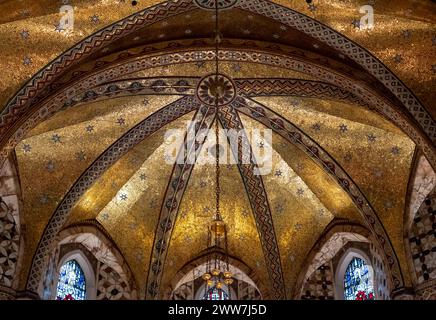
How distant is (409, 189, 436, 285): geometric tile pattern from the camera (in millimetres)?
12055

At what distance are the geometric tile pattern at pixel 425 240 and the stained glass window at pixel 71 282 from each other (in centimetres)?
605

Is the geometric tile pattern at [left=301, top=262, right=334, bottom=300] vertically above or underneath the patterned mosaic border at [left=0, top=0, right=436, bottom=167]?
underneath

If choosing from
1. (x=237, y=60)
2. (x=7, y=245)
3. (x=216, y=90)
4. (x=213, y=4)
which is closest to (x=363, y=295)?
(x=216, y=90)

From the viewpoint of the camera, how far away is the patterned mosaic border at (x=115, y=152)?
41.8 ft

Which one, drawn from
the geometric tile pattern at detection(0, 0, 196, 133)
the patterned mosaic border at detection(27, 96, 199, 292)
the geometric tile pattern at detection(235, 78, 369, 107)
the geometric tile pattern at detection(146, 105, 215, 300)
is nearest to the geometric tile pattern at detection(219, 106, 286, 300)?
the geometric tile pattern at detection(146, 105, 215, 300)

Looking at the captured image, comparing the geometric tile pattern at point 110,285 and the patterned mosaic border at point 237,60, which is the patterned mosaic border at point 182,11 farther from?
the geometric tile pattern at point 110,285

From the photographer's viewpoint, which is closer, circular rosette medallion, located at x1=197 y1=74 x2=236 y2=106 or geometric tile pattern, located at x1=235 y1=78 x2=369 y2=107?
geometric tile pattern, located at x1=235 y1=78 x2=369 y2=107

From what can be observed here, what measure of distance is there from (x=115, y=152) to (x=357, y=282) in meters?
5.05

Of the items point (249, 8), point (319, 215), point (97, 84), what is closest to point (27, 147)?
point (97, 84)

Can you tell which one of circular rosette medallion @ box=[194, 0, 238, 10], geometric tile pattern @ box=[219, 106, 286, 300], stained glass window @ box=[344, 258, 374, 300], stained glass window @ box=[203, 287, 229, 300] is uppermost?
circular rosette medallion @ box=[194, 0, 238, 10]

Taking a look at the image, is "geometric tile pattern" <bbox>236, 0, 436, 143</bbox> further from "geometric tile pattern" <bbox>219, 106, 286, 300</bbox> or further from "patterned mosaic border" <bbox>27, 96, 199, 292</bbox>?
"geometric tile pattern" <bbox>219, 106, 286, 300</bbox>

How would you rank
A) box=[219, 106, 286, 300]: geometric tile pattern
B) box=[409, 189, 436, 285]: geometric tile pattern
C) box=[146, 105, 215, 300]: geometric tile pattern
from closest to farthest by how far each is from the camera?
box=[409, 189, 436, 285]: geometric tile pattern, box=[146, 105, 215, 300]: geometric tile pattern, box=[219, 106, 286, 300]: geometric tile pattern

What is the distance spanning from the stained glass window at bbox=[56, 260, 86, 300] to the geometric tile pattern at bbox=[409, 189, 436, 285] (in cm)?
605

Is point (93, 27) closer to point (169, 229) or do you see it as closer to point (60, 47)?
point (60, 47)
